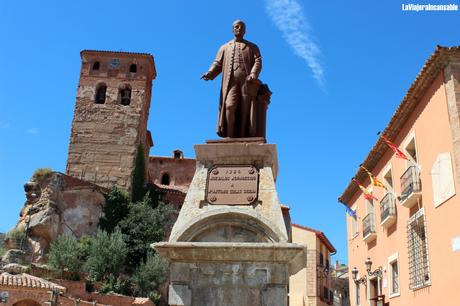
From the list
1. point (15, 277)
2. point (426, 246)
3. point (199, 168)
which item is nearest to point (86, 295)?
point (15, 277)

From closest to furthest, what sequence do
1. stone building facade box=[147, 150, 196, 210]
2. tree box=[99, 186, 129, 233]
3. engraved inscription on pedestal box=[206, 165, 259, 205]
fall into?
engraved inscription on pedestal box=[206, 165, 259, 205]
tree box=[99, 186, 129, 233]
stone building facade box=[147, 150, 196, 210]

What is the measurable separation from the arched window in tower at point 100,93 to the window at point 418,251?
108 feet

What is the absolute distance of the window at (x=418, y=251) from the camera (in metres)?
14.9

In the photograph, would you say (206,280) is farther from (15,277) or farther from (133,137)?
(133,137)

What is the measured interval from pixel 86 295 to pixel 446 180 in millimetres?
16980

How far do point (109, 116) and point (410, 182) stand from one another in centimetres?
3169

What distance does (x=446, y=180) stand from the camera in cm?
1323

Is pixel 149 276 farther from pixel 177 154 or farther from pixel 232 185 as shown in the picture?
pixel 177 154

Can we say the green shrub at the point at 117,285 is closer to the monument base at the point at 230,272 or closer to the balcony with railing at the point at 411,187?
the balcony with railing at the point at 411,187

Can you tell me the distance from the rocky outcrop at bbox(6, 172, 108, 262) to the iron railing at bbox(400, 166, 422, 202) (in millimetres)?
25170

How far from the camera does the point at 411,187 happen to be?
1543 cm

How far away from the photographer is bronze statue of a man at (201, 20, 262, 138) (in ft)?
22.5

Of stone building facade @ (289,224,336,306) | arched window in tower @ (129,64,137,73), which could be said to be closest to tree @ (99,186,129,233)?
arched window in tower @ (129,64,137,73)

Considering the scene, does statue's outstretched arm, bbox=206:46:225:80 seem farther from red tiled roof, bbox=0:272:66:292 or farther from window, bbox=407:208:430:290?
red tiled roof, bbox=0:272:66:292
